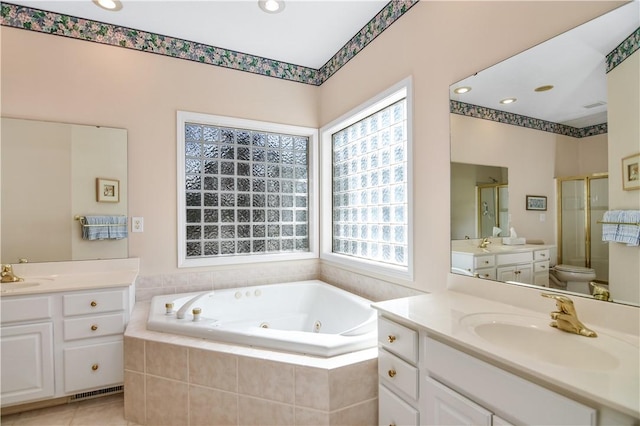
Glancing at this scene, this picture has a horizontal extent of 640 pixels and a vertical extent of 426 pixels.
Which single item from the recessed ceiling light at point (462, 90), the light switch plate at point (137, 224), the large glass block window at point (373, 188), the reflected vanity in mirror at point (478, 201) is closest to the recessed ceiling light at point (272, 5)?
the large glass block window at point (373, 188)

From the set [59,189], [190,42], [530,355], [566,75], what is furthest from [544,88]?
[59,189]

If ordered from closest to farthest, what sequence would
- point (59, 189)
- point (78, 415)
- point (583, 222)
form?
1. point (583, 222)
2. point (78, 415)
3. point (59, 189)

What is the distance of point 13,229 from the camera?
7.29 feet

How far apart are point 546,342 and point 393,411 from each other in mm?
715

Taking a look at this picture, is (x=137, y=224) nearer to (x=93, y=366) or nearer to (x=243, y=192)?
(x=243, y=192)

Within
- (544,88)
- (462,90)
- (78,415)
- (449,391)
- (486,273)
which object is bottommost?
(78,415)

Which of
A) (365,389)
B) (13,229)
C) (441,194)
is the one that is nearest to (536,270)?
(441,194)

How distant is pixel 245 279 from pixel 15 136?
6.64ft

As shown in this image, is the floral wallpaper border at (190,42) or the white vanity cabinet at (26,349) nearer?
the white vanity cabinet at (26,349)

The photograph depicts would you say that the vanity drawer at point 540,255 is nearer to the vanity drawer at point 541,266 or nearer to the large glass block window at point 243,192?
the vanity drawer at point 541,266

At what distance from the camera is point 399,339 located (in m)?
1.39

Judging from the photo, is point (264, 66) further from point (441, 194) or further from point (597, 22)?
point (597, 22)

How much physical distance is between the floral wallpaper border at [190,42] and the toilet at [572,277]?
1.81 m

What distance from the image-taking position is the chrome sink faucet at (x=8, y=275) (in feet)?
6.92
